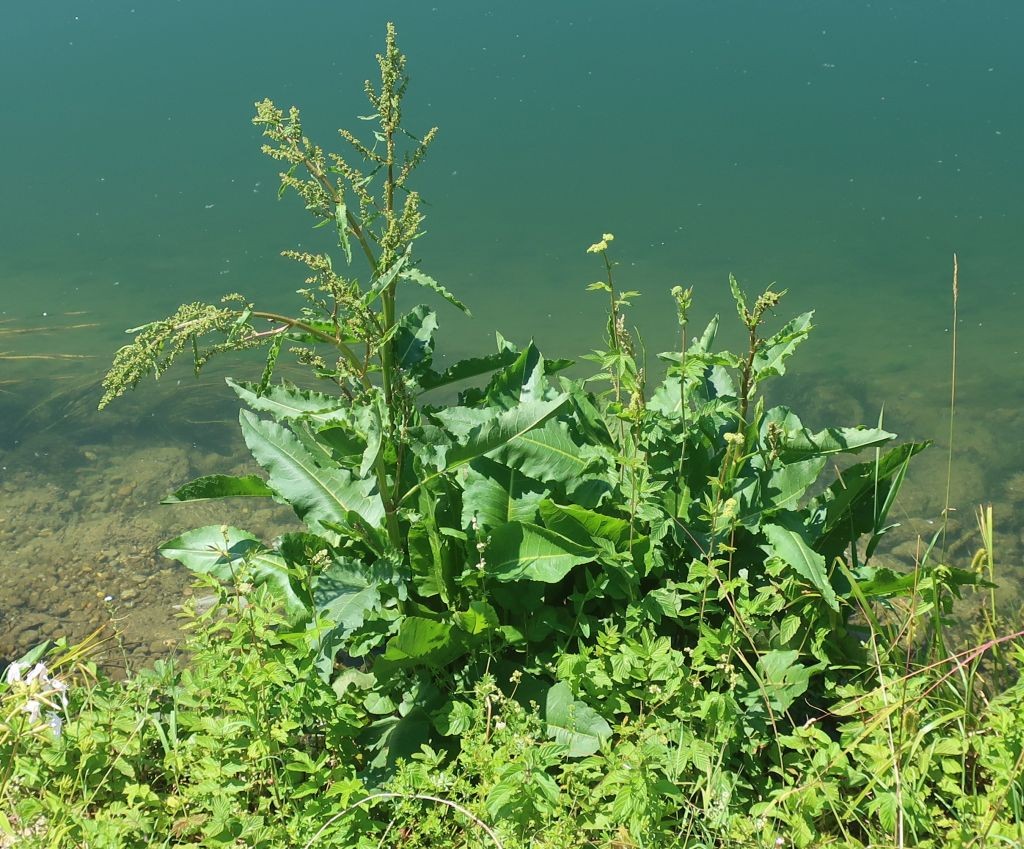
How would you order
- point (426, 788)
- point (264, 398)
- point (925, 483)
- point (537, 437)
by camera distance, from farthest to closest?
point (925, 483) < point (264, 398) < point (537, 437) < point (426, 788)

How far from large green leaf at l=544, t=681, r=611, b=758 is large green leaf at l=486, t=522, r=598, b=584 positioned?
0.89 ft

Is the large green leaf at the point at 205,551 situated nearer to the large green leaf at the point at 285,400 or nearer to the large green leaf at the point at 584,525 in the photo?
the large green leaf at the point at 285,400

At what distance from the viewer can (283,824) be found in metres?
2.23

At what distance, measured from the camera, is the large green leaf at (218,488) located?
111 inches

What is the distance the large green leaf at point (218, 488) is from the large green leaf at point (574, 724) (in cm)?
97

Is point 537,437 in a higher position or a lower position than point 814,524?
higher

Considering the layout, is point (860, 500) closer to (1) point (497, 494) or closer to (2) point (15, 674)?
(1) point (497, 494)

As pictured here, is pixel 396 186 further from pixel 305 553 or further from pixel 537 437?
pixel 305 553

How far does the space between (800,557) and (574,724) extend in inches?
25.5

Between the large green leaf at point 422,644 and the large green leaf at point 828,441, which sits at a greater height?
the large green leaf at point 828,441

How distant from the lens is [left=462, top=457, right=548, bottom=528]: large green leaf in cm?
269

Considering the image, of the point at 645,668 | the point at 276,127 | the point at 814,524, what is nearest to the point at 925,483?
the point at 814,524

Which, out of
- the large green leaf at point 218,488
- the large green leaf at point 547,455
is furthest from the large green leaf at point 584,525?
the large green leaf at point 218,488

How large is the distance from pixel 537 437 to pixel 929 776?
1.18 metres
